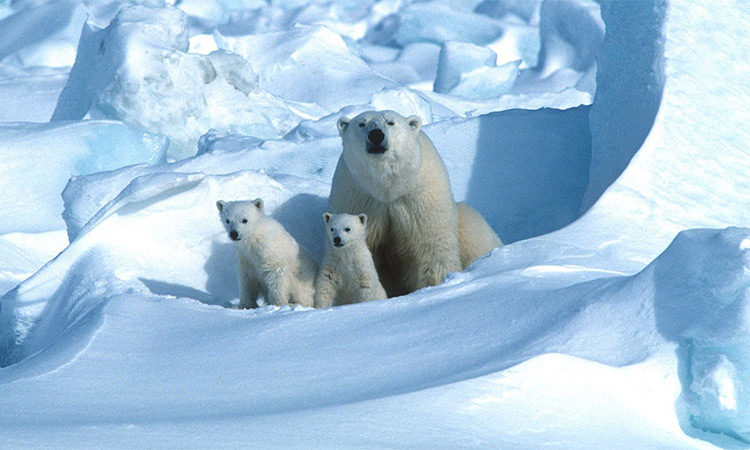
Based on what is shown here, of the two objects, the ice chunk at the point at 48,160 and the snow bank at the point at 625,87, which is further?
the ice chunk at the point at 48,160

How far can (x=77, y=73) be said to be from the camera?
26.8 ft

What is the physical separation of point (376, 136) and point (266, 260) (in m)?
0.66

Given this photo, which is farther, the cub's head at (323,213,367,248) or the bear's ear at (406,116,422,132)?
the bear's ear at (406,116,422,132)

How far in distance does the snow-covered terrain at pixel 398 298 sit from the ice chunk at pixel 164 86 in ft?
0.07

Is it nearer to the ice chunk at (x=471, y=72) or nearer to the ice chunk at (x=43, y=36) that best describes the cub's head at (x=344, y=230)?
the ice chunk at (x=471, y=72)

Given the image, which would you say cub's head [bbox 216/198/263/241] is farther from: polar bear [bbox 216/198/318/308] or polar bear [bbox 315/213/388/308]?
polar bear [bbox 315/213/388/308]

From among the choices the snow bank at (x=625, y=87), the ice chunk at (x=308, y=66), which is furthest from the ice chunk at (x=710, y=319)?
the ice chunk at (x=308, y=66)

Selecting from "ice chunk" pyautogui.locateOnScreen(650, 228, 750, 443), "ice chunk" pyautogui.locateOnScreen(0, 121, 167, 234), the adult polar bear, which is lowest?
"ice chunk" pyautogui.locateOnScreen(0, 121, 167, 234)

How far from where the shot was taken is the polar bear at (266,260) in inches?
149

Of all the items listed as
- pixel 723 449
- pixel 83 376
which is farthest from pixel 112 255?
pixel 723 449

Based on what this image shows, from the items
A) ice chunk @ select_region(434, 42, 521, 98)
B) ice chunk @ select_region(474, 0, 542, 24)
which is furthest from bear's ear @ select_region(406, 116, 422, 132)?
ice chunk @ select_region(474, 0, 542, 24)

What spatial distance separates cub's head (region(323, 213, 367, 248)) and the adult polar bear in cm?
25

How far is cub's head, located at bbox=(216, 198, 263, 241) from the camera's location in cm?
371

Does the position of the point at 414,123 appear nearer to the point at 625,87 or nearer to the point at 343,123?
the point at 343,123
